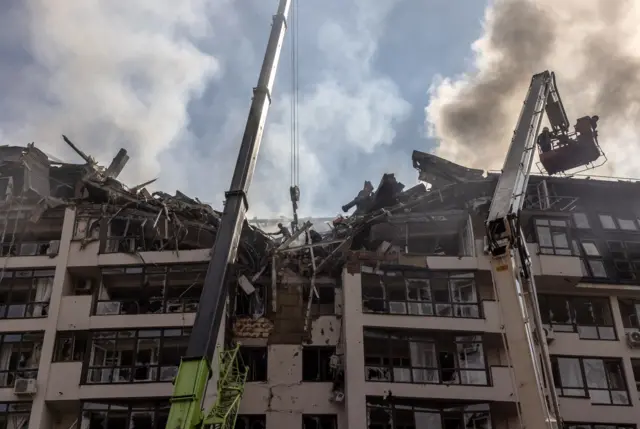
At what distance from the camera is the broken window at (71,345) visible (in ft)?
107

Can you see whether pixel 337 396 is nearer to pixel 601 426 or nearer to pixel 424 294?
pixel 424 294

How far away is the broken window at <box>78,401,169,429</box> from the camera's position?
1208 inches

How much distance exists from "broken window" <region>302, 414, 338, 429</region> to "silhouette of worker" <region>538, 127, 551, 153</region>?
49.4ft

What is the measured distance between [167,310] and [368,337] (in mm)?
9912

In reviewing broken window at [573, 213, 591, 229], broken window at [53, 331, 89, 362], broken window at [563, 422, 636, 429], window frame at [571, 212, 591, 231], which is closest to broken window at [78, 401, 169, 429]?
broken window at [53, 331, 89, 362]

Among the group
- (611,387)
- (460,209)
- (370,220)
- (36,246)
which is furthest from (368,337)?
(36,246)

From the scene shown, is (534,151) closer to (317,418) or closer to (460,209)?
(460,209)

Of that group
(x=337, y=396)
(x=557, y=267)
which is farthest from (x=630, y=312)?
(x=337, y=396)

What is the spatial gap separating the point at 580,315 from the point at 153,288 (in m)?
21.7

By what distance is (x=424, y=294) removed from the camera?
34.1 meters

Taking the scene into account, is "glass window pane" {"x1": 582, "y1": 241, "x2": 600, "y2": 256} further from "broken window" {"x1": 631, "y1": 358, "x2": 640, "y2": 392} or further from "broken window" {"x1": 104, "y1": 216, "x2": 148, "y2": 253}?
"broken window" {"x1": 104, "y1": 216, "x2": 148, "y2": 253}

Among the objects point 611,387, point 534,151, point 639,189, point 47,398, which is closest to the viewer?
point 534,151

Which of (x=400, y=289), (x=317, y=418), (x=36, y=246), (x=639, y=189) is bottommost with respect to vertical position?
(x=317, y=418)

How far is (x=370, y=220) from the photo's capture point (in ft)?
117
